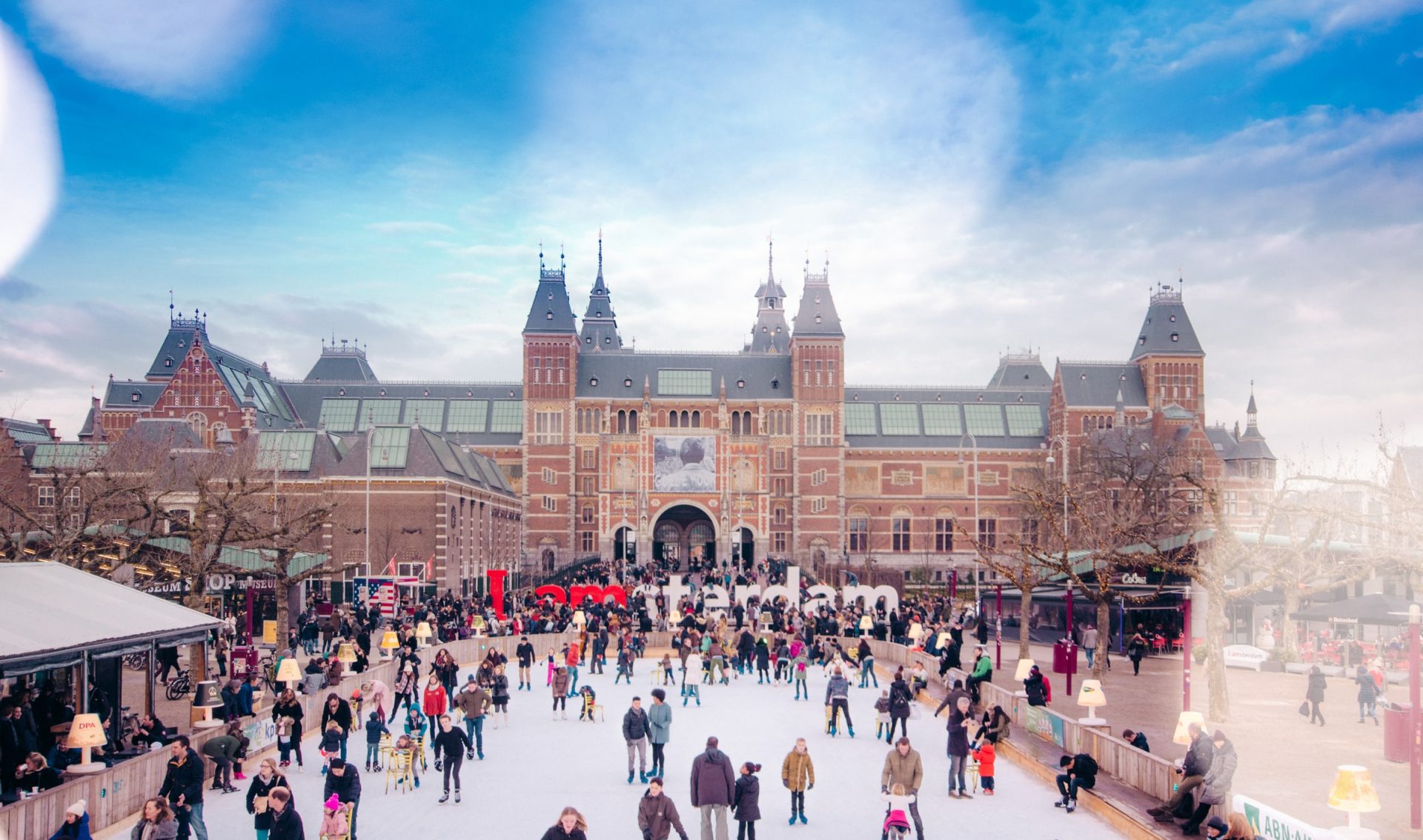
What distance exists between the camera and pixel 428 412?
78.6 meters

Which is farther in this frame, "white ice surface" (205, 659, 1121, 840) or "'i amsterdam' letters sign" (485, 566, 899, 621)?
"'i amsterdam' letters sign" (485, 566, 899, 621)

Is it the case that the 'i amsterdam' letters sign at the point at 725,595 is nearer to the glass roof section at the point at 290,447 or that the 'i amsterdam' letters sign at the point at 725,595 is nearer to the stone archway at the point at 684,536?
the glass roof section at the point at 290,447

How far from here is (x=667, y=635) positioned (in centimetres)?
3825

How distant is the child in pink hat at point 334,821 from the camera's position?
11891mm

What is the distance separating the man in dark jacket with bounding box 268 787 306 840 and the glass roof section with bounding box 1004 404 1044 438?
235 feet

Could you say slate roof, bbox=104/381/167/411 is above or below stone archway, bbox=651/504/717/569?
above

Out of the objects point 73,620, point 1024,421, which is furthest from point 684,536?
point 73,620

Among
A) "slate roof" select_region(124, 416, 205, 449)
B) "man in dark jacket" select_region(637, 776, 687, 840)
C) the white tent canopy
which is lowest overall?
"man in dark jacket" select_region(637, 776, 687, 840)

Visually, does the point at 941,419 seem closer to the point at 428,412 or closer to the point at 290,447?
the point at 428,412

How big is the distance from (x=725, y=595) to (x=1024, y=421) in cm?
4394

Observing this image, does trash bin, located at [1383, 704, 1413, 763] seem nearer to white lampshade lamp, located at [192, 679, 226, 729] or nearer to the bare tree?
the bare tree

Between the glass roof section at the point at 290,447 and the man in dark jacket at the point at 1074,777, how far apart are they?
42400mm

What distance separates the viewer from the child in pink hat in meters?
11.9

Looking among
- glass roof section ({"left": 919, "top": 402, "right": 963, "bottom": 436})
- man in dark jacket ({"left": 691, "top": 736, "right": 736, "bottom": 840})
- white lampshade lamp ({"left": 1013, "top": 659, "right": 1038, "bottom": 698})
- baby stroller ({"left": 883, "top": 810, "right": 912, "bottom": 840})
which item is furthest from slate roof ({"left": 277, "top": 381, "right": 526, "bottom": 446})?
baby stroller ({"left": 883, "top": 810, "right": 912, "bottom": 840})
